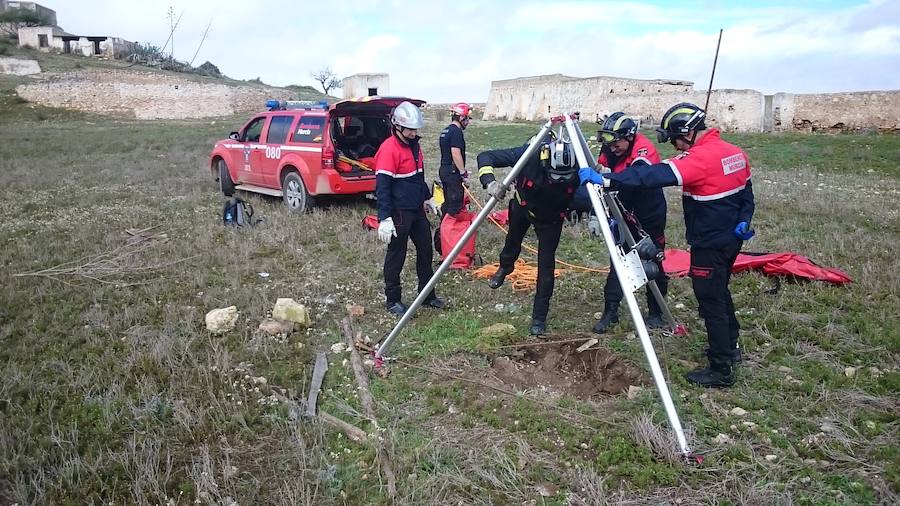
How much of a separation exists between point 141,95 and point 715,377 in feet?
119

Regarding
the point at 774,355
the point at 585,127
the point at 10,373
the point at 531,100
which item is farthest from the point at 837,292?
the point at 531,100

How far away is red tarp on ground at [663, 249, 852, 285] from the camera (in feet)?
18.3

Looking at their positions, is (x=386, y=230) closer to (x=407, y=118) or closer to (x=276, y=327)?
(x=407, y=118)

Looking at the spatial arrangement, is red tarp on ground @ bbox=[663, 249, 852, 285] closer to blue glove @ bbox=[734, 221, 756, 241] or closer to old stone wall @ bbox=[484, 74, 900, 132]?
blue glove @ bbox=[734, 221, 756, 241]

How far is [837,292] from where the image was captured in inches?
212

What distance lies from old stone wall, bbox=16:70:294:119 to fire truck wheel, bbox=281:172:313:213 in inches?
1110

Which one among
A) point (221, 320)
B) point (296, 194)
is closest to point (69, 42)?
point (296, 194)

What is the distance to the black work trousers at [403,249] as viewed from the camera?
5.43 meters

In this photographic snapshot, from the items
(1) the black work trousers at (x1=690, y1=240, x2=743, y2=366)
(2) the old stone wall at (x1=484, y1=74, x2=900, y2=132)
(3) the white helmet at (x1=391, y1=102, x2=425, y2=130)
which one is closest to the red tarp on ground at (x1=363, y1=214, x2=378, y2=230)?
(3) the white helmet at (x1=391, y1=102, x2=425, y2=130)

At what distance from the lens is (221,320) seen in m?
4.95

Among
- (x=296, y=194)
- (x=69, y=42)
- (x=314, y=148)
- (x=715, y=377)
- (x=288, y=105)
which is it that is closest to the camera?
(x=715, y=377)

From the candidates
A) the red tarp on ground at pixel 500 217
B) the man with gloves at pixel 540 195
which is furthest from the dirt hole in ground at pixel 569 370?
the red tarp on ground at pixel 500 217

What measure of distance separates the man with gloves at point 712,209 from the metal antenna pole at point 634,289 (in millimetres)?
551

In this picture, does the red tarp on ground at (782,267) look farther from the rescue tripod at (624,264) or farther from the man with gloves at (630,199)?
the rescue tripod at (624,264)
